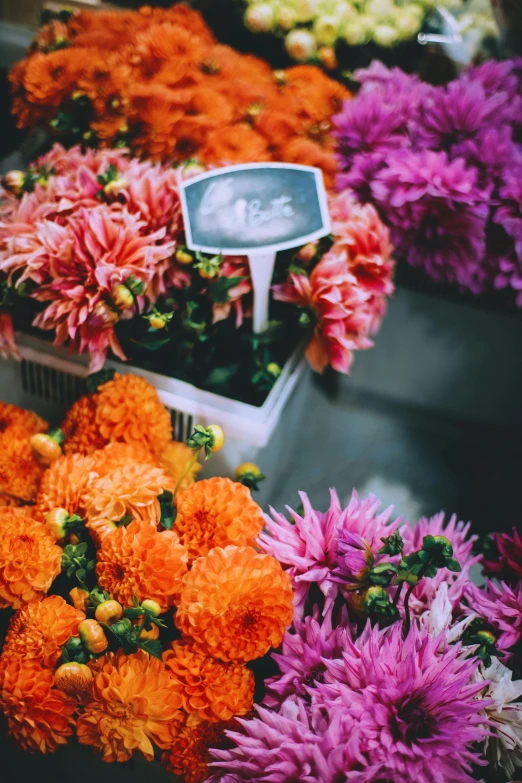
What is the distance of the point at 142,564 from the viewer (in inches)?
20.5

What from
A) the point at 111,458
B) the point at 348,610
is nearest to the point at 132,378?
the point at 111,458

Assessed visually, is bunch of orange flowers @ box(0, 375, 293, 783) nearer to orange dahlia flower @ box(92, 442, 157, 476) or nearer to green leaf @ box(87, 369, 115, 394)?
orange dahlia flower @ box(92, 442, 157, 476)

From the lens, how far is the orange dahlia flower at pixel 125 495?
0.58 metres

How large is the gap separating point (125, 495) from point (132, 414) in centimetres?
14

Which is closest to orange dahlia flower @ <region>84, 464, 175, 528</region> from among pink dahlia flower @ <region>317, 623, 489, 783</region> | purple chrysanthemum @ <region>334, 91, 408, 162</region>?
pink dahlia flower @ <region>317, 623, 489, 783</region>

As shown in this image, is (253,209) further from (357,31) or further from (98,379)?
(357,31)

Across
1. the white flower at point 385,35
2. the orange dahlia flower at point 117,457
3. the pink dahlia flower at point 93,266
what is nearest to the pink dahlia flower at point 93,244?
the pink dahlia flower at point 93,266

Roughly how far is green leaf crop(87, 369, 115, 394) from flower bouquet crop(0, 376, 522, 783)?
0.13 m

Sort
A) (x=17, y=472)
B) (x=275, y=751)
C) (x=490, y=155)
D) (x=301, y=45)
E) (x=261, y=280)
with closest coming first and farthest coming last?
(x=275, y=751)
(x=17, y=472)
(x=261, y=280)
(x=490, y=155)
(x=301, y=45)

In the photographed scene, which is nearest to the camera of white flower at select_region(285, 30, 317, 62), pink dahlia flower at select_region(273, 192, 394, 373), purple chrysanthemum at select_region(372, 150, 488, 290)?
pink dahlia flower at select_region(273, 192, 394, 373)

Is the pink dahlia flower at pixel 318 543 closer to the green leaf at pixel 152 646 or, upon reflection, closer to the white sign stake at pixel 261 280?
the green leaf at pixel 152 646

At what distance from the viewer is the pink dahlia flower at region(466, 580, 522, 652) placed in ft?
1.88

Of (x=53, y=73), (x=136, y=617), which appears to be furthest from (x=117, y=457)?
(x=53, y=73)

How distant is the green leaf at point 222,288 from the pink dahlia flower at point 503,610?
428 mm
